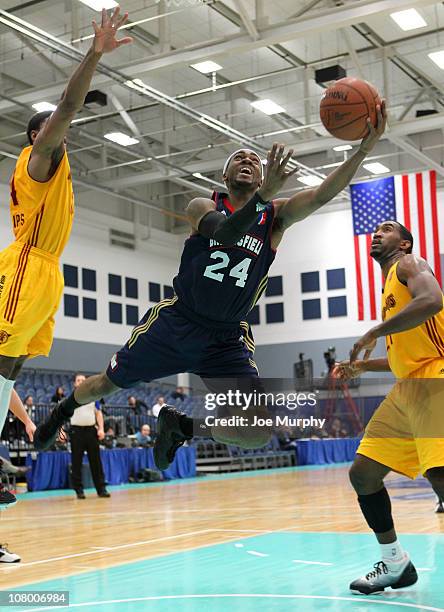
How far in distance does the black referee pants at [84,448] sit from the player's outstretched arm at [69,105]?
867 cm

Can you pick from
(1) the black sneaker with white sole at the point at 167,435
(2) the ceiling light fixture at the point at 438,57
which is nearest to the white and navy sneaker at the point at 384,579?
(1) the black sneaker with white sole at the point at 167,435

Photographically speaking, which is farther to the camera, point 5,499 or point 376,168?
point 376,168

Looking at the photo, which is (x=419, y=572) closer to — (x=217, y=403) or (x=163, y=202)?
(x=217, y=403)

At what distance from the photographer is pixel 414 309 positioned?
4168 millimetres

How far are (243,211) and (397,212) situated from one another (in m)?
15.4

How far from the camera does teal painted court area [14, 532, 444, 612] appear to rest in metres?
4.47

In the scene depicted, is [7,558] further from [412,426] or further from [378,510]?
[412,426]

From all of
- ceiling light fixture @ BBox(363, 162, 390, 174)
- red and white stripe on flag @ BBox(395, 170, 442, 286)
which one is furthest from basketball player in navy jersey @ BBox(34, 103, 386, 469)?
ceiling light fixture @ BBox(363, 162, 390, 174)

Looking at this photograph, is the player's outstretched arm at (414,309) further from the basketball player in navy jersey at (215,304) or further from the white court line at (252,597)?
the white court line at (252,597)

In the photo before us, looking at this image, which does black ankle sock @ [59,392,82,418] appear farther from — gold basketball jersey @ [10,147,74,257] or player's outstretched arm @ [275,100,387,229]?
player's outstretched arm @ [275,100,387,229]

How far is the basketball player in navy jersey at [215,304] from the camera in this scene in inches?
179

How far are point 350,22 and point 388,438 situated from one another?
36.7 feet

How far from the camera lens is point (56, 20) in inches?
688

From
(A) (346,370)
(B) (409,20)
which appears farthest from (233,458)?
(A) (346,370)
